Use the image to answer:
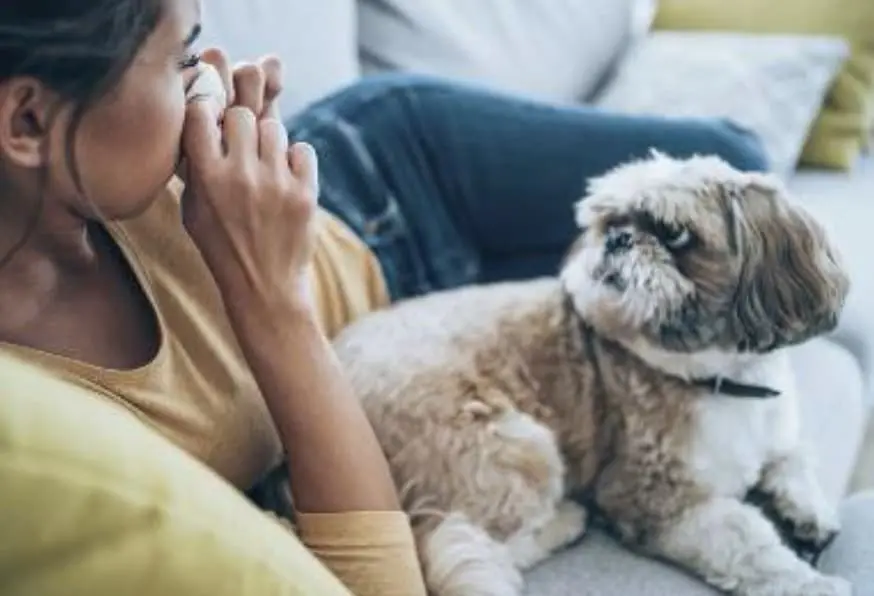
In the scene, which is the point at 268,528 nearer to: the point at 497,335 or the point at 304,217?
the point at 304,217

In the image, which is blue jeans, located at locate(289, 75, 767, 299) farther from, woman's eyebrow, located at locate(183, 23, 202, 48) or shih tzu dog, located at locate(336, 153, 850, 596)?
woman's eyebrow, located at locate(183, 23, 202, 48)

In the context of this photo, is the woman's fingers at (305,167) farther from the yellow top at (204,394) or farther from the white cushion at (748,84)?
the white cushion at (748,84)

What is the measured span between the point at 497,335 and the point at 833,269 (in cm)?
32

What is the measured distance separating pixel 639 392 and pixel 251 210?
444mm

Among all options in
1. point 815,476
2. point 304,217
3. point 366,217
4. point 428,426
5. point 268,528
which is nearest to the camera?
point 268,528

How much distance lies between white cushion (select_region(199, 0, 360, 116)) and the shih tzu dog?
48cm

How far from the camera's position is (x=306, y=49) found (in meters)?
1.77

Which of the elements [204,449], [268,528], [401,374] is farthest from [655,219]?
[268,528]

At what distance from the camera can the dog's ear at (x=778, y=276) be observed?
123 cm

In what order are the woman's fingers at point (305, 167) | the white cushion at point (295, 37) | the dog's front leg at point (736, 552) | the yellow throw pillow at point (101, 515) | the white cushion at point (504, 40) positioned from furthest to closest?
the white cushion at point (504, 40) < the white cushion at point (295, 37) < the dog's front leg at point (736, 552) < the woman's fingers at point (305, 167) < the yellow throw pillow at point (101, 515)

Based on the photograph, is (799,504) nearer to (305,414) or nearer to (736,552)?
(736,552)

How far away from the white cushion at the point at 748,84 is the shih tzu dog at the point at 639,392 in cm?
81

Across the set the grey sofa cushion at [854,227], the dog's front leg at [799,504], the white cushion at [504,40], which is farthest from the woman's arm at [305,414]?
the white cushion at [504,40]

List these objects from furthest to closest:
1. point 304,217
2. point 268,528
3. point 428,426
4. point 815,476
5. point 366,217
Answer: point 366,217, point 815,476, point 428,426, point 304,217, point 268,528
